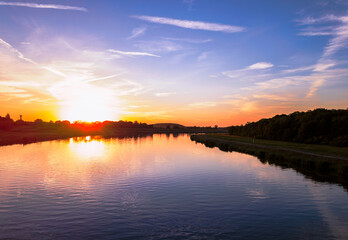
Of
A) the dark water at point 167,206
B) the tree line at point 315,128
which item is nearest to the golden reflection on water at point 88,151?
the dark water at point 167,206

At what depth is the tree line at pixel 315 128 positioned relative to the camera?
228ft

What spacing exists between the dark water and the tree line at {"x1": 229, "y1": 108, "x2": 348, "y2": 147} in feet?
121

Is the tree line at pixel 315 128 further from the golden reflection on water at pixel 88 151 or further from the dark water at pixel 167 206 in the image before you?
the golden reflection on water at pixel 88 151

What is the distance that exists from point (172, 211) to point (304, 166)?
3264 cm

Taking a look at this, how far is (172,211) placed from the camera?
2270cm

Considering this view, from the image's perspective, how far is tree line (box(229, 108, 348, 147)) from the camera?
69.6 meters

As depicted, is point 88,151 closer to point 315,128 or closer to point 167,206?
point 167,206

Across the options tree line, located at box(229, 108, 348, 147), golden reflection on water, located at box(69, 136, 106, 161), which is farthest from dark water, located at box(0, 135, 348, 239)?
tree line, located at box(229, 108, 348, 147)

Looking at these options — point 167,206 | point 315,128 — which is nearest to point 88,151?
point 167,206

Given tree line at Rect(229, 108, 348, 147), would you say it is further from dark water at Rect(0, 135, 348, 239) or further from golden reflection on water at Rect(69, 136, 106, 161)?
golden reflection on water at Rect(69, 136, 106, 161)

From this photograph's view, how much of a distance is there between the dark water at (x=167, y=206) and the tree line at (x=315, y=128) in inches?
1452

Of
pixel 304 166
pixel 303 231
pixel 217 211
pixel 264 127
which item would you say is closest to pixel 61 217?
pixel 217 211

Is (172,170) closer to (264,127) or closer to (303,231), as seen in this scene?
(303,231)

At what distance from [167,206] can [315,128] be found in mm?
64920
